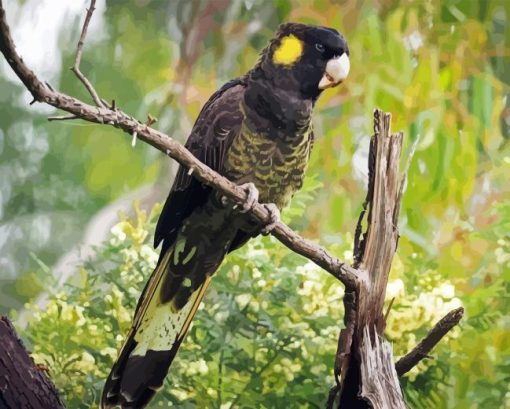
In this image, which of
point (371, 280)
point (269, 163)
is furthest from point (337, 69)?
point (371, 280)

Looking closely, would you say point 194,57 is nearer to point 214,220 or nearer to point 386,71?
point 386,71

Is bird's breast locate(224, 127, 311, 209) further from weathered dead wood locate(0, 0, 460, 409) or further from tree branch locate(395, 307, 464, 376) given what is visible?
tree branch locate(395, 307, 464, 376)

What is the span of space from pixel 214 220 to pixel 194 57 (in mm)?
805

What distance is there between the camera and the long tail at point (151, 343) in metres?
1.11

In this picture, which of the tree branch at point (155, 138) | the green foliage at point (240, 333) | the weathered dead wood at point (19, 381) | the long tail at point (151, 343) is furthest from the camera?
the green foliage at point (240, 333)

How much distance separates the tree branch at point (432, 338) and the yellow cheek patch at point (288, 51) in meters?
0.43

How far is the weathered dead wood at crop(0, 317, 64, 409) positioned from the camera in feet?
3.30

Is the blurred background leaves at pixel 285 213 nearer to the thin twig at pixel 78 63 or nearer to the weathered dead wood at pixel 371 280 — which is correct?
the weathered dead wood at pixel 371 280

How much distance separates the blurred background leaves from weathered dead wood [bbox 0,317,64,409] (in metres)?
0.36

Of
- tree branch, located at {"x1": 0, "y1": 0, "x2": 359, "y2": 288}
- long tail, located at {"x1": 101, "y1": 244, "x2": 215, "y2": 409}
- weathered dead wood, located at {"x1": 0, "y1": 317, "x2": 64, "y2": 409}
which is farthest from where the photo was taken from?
long tail, located at {"x1": 101, "y1": 244, "x2": 215, "y2": 409}

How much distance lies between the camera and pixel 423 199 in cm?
170

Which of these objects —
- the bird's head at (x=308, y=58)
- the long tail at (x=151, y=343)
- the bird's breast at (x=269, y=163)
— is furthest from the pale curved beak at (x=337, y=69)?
the long tail at (x=151, y=343)

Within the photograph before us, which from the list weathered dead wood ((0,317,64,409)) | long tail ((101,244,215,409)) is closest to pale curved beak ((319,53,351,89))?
long tail ((101,244,215,409))

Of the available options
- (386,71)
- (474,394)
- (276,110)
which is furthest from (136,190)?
(474,394)
